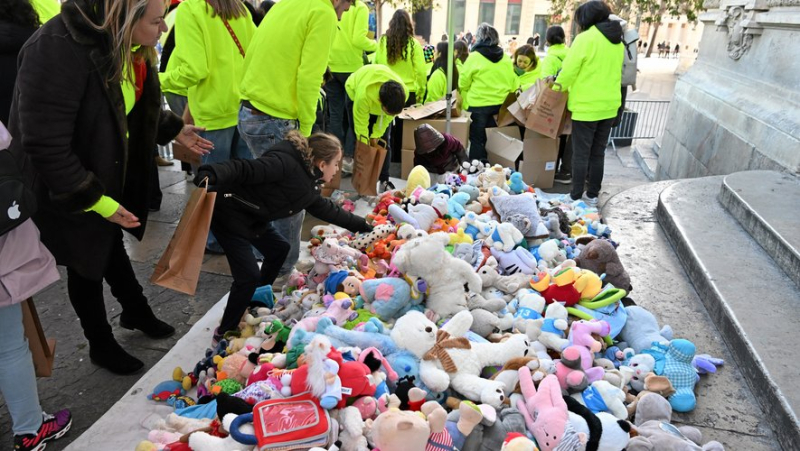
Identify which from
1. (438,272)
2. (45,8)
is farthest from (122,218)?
(45,8)

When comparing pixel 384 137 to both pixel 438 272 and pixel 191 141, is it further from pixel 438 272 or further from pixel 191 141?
pixel 438 272

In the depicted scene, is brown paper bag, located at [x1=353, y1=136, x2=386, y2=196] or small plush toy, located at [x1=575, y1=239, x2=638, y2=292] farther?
brown paper bag, located at [x1=353, y1=136, x2=386, y2=196]

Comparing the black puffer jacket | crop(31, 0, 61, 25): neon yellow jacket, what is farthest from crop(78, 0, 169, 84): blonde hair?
crop(31, 0, 61, 25): neon yellow jacket

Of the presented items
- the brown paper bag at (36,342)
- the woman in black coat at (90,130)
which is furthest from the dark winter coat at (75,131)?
the brown paper bag at (36,342)

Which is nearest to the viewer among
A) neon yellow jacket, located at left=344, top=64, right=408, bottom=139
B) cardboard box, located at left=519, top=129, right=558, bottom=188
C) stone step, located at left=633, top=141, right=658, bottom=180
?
neon yellow jacket, located at left=344, top=64, right=408, bottom=139

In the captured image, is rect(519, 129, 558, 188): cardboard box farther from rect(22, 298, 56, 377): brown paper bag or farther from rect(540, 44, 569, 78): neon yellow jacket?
rect(22, 298, 56, 377): brown paper bag

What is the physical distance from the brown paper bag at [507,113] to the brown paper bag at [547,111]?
35 cm

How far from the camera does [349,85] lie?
502 centimetres

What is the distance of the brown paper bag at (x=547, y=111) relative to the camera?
5543mm

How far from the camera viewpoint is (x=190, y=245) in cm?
239

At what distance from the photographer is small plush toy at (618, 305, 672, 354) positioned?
8.24 feet

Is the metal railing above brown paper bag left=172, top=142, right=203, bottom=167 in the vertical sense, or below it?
below

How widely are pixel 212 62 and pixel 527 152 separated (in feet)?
11.9

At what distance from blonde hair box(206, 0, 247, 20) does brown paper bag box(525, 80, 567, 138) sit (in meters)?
3.24
